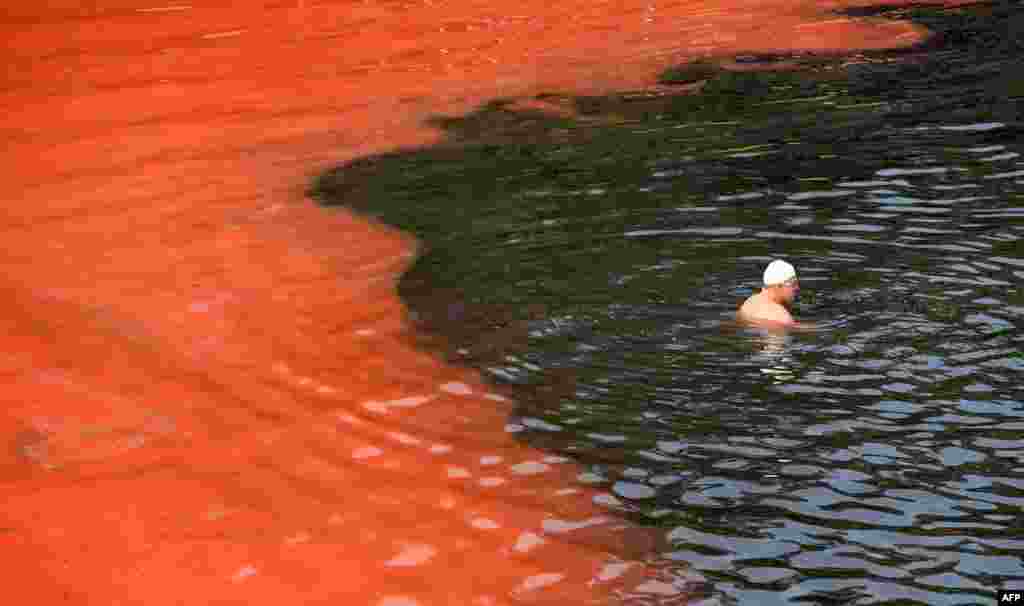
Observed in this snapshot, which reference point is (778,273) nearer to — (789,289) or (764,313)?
(789,289)

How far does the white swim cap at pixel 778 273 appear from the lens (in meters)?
9.52

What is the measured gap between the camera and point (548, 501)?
7.33 m

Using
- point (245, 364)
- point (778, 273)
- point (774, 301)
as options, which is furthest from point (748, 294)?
point (245, 364)

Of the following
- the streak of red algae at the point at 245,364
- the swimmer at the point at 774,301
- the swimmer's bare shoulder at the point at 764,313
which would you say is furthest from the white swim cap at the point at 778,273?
the streak of red algae at the point at 245,364

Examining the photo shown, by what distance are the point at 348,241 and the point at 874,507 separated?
599 centimetres

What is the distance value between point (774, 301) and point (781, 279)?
1.08ft

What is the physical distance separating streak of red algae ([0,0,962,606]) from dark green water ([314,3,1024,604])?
47 cm

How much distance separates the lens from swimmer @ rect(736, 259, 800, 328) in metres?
9.13

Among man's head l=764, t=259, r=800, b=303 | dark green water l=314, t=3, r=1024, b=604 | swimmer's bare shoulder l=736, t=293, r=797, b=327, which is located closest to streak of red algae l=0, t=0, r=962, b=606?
dark green water l=314, t=3, r=1024, b=604

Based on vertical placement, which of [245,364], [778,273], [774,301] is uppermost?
[778,273]

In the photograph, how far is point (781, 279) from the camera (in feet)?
31.2

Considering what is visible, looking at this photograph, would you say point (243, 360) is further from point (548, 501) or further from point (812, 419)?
point (812, 419)

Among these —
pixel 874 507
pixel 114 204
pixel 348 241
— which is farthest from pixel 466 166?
pixel 874 507

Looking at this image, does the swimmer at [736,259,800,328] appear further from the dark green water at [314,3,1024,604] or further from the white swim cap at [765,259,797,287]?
the dark green water at [314,3,1024,604]
